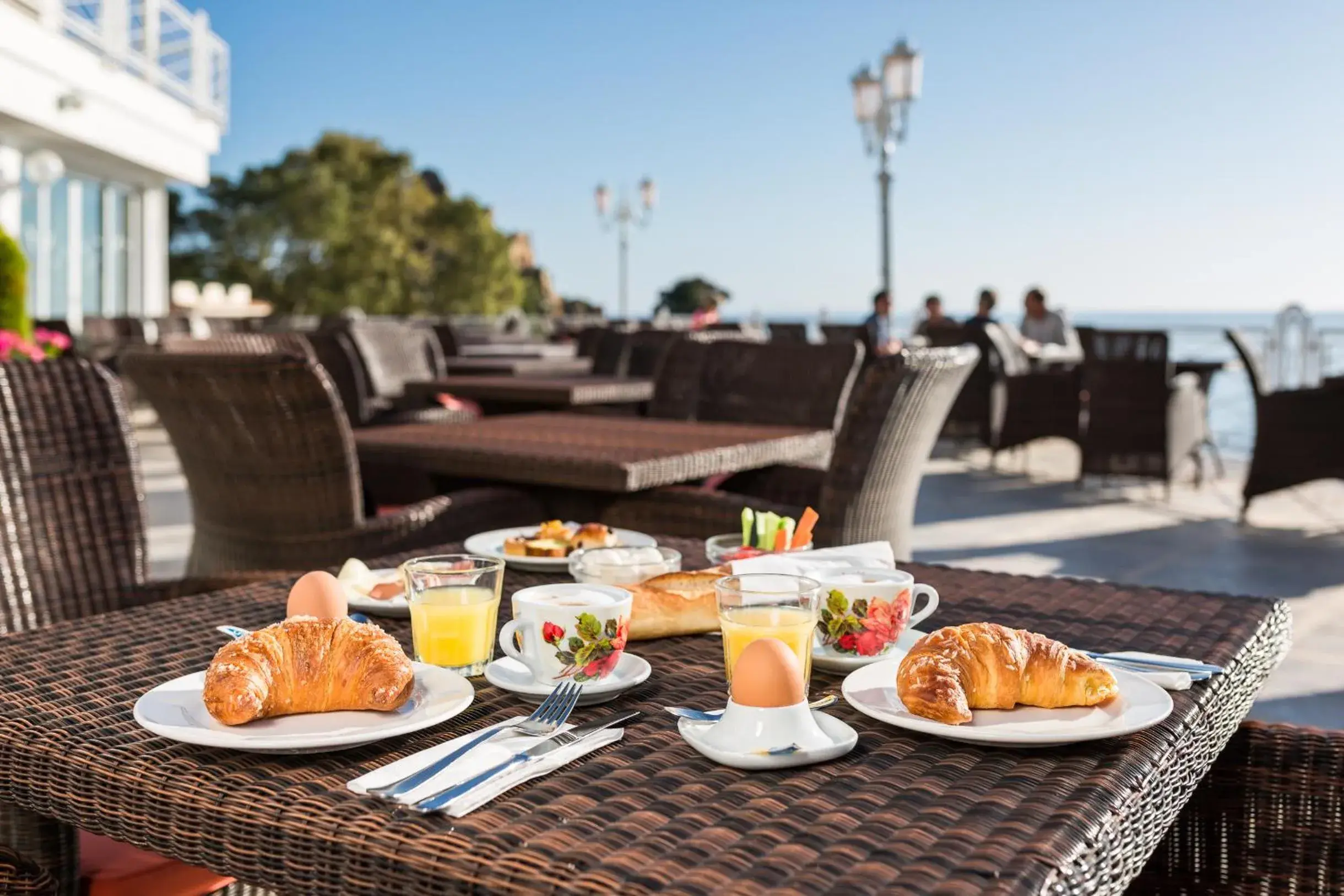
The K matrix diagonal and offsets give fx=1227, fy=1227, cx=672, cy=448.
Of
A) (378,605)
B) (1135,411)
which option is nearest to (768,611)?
(378,605)

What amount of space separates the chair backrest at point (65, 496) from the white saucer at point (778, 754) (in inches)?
53.7

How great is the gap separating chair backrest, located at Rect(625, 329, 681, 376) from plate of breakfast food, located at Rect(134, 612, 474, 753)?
5720 mm

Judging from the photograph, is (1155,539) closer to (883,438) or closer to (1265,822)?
(883,438)

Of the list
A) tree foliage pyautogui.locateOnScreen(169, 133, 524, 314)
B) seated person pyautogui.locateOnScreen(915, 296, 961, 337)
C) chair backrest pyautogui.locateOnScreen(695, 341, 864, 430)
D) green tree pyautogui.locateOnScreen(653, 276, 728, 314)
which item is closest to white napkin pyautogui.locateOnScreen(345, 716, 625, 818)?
chair backrest pyautogui.locateOnScreen(695, 341, 864, 430)

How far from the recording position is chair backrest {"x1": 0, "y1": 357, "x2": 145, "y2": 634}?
1.93 meters

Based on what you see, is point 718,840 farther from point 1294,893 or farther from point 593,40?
point 593,40

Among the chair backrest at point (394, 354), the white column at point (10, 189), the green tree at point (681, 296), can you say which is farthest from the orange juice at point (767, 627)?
the green tree at point (681, 296)

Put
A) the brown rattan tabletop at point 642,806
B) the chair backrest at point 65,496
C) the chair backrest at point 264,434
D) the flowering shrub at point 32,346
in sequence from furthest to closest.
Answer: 1. the flowering shrub at point 32,346
2. the chair backrest at point 264,434
3. the chair backrest at point 65,496
4. the brown rattan tabletop at point 642,806

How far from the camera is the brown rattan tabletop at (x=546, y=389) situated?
17.6ft

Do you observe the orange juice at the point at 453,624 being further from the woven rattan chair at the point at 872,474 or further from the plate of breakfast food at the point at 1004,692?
the woven rattan chair at the point at 872,474

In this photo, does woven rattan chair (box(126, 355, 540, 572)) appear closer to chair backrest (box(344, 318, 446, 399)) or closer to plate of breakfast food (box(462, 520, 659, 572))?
plate of breakfast food (box(462, 520, 659, 572))

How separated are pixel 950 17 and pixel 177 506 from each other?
34.3m

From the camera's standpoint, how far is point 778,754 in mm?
963

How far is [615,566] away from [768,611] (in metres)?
0.48
